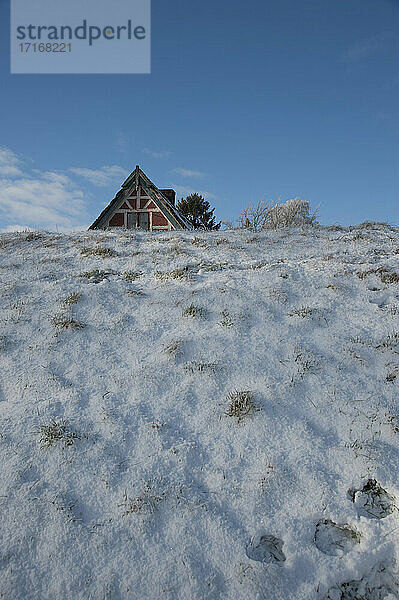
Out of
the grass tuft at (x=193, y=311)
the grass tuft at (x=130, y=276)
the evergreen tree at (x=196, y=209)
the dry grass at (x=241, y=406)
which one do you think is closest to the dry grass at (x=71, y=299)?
the grass tuft at (x=130, y=276)

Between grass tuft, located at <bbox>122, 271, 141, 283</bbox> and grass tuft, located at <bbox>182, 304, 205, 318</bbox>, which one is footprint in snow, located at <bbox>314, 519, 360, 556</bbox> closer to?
grass tuft, located at <bbox>182, 304, 205, 318</bbox>

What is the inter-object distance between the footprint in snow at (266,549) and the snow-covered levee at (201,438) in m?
0.02

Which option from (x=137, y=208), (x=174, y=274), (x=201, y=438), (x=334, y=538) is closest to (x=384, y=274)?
(x=174, y=274)

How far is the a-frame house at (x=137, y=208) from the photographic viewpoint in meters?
19.7

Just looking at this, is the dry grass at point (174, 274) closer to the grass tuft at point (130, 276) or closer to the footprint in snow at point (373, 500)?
the grass tuft at point (130, 276)

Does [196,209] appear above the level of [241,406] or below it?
above

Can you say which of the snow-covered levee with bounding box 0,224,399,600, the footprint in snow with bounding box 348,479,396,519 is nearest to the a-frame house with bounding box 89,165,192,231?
the snow-covered levee with bounding box 0,224,399,600

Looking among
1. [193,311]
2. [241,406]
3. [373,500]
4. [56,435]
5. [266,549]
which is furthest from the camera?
[193,311]

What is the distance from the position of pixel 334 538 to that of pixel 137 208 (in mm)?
18614

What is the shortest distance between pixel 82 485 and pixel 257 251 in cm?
701

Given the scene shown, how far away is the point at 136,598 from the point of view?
289 centimetres

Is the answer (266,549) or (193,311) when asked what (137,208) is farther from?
(266,549)

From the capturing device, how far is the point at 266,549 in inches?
126

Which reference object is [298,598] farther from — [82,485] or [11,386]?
[11,386]
